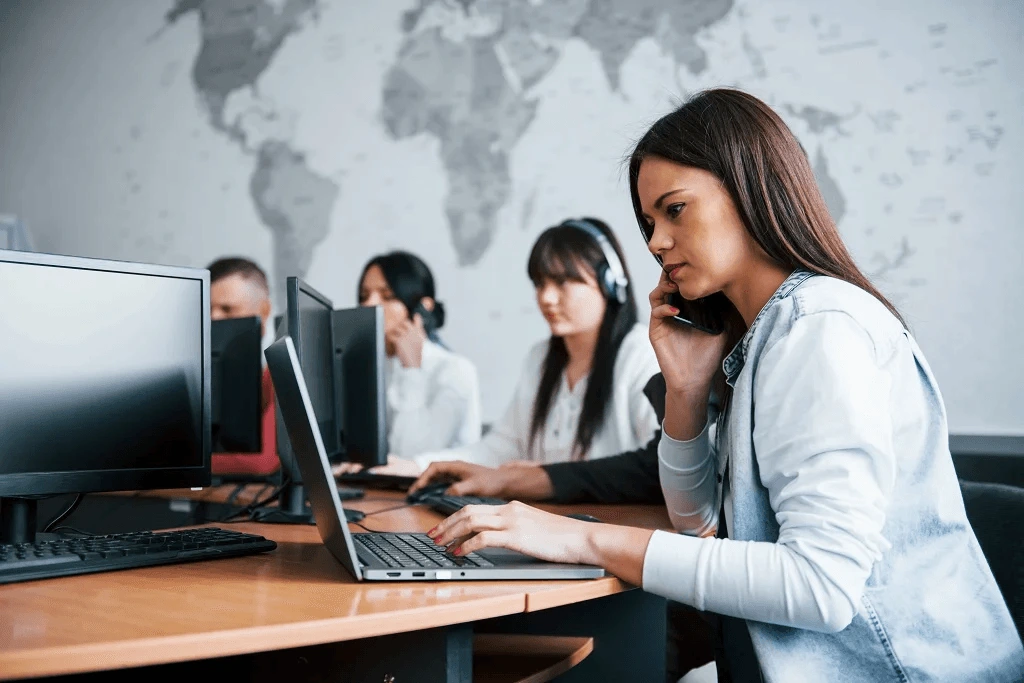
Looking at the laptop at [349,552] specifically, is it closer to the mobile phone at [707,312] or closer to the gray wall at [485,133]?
the mobile phone at [707,312]

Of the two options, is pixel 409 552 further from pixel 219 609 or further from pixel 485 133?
pixel 485 133

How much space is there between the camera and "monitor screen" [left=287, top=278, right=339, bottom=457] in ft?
4.42

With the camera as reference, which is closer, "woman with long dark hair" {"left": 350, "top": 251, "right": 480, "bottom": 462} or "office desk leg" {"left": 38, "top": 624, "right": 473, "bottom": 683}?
"office desk leg" {"left": 38, "top": 624, "right": 473, "bottom": 683}

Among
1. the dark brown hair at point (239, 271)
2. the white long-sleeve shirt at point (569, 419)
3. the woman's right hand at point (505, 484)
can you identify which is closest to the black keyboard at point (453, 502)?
the woman's right hand at point (505, 484)

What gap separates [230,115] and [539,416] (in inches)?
99.9

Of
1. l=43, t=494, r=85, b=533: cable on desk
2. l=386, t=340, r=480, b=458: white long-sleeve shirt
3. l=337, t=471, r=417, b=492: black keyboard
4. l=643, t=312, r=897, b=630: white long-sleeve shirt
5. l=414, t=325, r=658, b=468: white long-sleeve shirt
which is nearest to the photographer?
l=643, t=312, r=897, b=630: white long-sleeve shirt

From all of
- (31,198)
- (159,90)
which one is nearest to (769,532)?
(159,90)

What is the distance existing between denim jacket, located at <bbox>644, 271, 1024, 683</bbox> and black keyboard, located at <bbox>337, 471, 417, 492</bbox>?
99 centimetres

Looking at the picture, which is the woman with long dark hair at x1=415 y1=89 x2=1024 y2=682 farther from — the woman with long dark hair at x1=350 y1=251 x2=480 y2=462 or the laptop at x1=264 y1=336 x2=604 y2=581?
the woman with long dark hair at x1=350 y1=251 x2=480 y2=462

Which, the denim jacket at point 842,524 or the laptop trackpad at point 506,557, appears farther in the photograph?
the laptop trackpad at point 506,557

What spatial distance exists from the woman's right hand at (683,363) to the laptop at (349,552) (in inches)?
14.4

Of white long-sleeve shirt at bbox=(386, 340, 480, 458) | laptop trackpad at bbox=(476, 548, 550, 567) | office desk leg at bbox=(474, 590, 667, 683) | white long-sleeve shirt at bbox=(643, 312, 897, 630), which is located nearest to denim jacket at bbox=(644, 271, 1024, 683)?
white long-sleeve shirt at bbox=(643, 312, 897, 630)

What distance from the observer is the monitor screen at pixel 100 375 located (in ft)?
3.52

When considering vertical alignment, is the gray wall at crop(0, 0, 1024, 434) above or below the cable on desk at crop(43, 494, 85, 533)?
above
